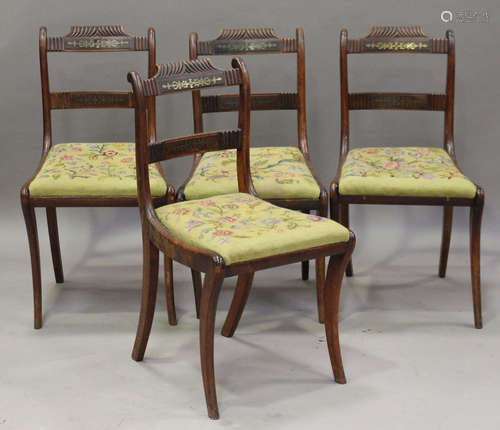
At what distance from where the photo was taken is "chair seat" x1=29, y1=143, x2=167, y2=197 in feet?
9.98

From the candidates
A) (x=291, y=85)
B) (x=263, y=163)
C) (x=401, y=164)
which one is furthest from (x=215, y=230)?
(x=291, y=85)

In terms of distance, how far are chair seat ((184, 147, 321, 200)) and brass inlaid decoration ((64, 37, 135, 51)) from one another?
1.72 ft

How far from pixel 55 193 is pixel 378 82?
1.59 meters

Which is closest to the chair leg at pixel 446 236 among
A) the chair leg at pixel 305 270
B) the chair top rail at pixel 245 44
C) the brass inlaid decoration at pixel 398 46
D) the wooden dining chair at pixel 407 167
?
the wooden dining chair at pixel 407 167

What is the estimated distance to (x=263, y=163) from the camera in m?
3.28

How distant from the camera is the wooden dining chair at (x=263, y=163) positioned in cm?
308

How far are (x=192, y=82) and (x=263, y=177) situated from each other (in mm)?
496

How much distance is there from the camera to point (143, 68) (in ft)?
12.9

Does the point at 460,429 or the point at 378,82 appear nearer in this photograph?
the point at 460,429

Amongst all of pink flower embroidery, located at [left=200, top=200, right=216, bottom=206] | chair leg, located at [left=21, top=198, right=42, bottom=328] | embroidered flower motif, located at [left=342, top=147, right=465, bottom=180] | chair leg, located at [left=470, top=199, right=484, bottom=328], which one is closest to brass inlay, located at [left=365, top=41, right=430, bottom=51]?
embroidered flower motif, located at [left=342, top=147, right=465, bottom=180]

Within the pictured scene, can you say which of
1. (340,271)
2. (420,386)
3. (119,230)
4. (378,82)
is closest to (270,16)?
(378,82)

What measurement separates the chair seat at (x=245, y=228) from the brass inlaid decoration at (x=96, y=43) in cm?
89

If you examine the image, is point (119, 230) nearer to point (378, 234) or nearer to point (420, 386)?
point (378, 234)

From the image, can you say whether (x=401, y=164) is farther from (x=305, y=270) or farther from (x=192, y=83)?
(x=192, y=83)
